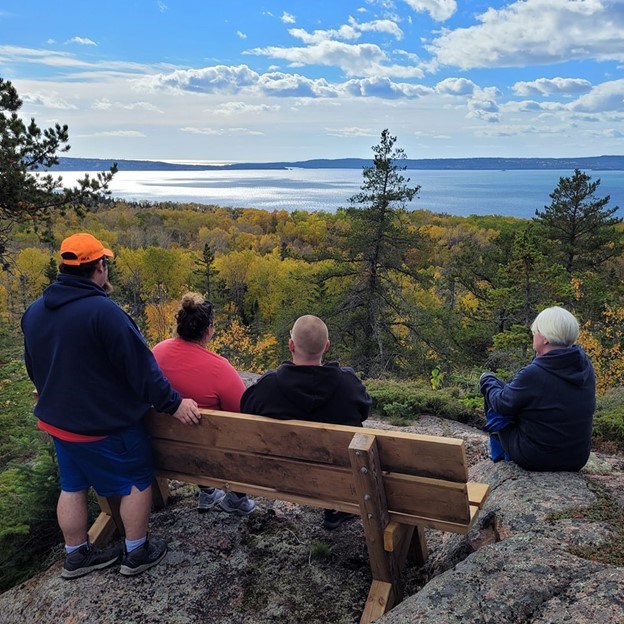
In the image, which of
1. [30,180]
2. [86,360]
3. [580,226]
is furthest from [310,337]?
[580,226]

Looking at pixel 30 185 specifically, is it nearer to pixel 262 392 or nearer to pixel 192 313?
pixel 192 313

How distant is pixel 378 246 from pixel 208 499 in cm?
1759

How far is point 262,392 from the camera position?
9.48 ft

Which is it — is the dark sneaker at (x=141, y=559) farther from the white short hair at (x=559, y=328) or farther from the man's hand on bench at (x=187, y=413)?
the white short hair at (x=559, y=328)

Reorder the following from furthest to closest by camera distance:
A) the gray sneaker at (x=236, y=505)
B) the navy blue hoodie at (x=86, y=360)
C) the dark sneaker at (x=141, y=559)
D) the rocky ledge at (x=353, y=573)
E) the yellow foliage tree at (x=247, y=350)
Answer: the yellow foliage tree at (x=247, y=350)
the gray sneaker at (x=236, y=505)
the dark sneaker at (x=141, y=559)
the navy blue hoodie at (x=86, y=360)
the rocky ledge at (x=353, y=573)

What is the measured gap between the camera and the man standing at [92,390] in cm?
268

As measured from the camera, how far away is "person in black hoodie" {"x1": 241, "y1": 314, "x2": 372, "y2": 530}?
2.81 meters

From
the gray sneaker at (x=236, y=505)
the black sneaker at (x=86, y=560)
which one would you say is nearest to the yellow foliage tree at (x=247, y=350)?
the gray sneaker at (x=236, y=505)

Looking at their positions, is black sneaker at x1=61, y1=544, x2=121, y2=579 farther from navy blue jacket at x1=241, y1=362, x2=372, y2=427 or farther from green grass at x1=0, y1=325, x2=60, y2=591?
navy blue jacket at x1=241, y1=362, x2=372, y2=427

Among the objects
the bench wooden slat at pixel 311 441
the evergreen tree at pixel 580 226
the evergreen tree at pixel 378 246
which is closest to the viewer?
the bench wooden slat at pixel 311 441

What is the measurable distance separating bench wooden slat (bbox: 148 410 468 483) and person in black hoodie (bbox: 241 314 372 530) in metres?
0.13

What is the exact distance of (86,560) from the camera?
3.03 m

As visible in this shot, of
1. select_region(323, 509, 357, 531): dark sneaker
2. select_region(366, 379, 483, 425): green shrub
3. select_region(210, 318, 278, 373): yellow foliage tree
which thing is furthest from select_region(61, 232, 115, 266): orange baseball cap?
select_region(210, 318, 278, 373): yellow foliage tree

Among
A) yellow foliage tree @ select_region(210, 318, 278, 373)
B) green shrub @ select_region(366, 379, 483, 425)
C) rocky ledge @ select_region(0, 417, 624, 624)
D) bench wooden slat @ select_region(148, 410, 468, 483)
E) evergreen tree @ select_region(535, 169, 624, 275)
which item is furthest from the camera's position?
yellow foliage tree @ select_region(210, 318, 278, 373)
